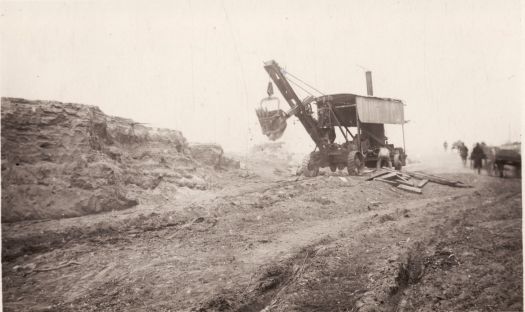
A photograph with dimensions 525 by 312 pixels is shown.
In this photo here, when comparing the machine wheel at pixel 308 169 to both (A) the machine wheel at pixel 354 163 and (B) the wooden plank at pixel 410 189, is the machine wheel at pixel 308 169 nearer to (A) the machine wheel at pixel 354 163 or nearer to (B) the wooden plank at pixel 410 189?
(A) the machine wheel at pixel 354 163

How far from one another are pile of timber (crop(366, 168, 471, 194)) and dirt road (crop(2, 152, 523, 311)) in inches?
117

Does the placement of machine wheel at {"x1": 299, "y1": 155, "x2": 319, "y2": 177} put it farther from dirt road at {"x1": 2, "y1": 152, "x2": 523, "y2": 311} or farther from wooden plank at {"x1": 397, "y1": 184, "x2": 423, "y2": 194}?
dirt road at {"x1": 2, "y1": 152, "x2": 523, "y2": 311}

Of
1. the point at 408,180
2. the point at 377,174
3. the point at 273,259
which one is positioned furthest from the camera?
the point at 377,174

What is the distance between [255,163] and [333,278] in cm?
1759

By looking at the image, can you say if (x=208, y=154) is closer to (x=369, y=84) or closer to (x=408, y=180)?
(x=369, y=84)

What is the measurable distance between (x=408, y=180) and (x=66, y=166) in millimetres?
10580

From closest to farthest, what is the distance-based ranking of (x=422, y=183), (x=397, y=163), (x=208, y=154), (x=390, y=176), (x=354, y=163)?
(x=422, y=183) < (x=390, y=176) < (x=354, y=163) < (x=397, y=163) < (x=208, y=154)

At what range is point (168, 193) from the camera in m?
10.6

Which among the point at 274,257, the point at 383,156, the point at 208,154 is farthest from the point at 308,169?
the point at 274,257

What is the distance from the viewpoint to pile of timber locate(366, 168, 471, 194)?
11.2 meters

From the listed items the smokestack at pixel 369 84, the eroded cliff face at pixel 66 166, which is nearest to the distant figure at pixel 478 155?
the smokestack at pixel 369 84

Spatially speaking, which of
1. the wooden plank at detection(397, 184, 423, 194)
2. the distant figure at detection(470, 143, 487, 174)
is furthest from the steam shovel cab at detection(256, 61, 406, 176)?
the distant figure at detection(470, 143, 487, 174)

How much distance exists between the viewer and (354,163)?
42.6ft

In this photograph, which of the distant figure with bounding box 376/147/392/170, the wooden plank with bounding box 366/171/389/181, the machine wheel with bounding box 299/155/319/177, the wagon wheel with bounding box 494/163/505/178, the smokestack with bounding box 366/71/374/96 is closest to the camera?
the wagon wheel with bounding box 494/163/505/178
